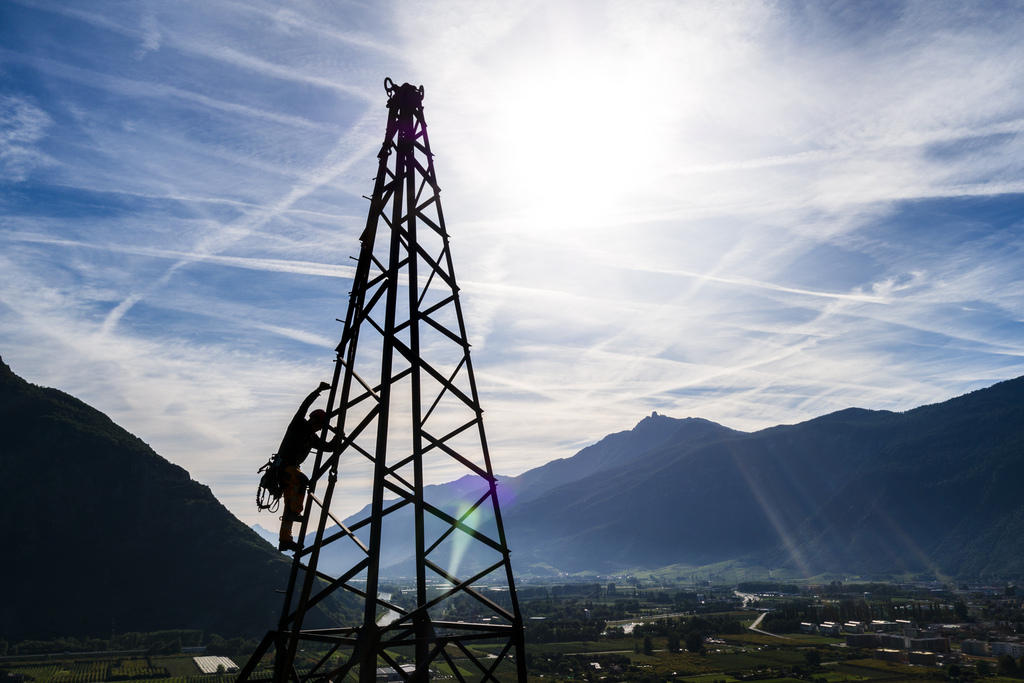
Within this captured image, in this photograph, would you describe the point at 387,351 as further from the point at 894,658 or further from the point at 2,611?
the point at 2,611

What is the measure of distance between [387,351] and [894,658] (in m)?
124

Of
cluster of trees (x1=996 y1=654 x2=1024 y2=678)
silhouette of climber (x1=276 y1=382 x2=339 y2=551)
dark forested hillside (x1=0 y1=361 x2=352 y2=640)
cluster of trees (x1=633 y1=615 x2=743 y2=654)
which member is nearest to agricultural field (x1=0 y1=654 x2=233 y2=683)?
dark forested hillside (x1=0 y1=361 x2=352 y2=640)

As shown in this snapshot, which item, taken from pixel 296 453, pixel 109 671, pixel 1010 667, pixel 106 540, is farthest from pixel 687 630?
pixel 296 453

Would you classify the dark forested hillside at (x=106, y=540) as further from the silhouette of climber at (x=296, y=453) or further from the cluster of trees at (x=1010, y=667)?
the silhouette of climber at (x=296, y=453)

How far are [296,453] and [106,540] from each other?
7084 inches

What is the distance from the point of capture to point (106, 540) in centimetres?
16138

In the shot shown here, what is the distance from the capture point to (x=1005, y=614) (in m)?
155

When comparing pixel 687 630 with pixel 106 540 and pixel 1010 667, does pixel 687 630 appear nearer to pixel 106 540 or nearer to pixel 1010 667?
pixel 1010 667

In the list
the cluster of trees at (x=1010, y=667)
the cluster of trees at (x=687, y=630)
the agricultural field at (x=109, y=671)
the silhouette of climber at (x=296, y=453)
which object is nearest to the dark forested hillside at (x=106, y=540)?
the agricultural field at (x=109, y=671)

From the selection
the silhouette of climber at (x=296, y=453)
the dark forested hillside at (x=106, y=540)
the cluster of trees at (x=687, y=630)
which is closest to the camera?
the silhouette of climber at (x=296, y=453)

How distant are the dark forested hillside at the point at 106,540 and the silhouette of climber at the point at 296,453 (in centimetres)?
15154

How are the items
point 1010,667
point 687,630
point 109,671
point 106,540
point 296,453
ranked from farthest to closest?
point 106,540, point 687,630, point 109,671, point 1010,667, point 296,453

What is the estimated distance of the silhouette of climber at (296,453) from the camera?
603 inches

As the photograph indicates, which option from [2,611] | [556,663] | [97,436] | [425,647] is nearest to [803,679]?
[556,663]
